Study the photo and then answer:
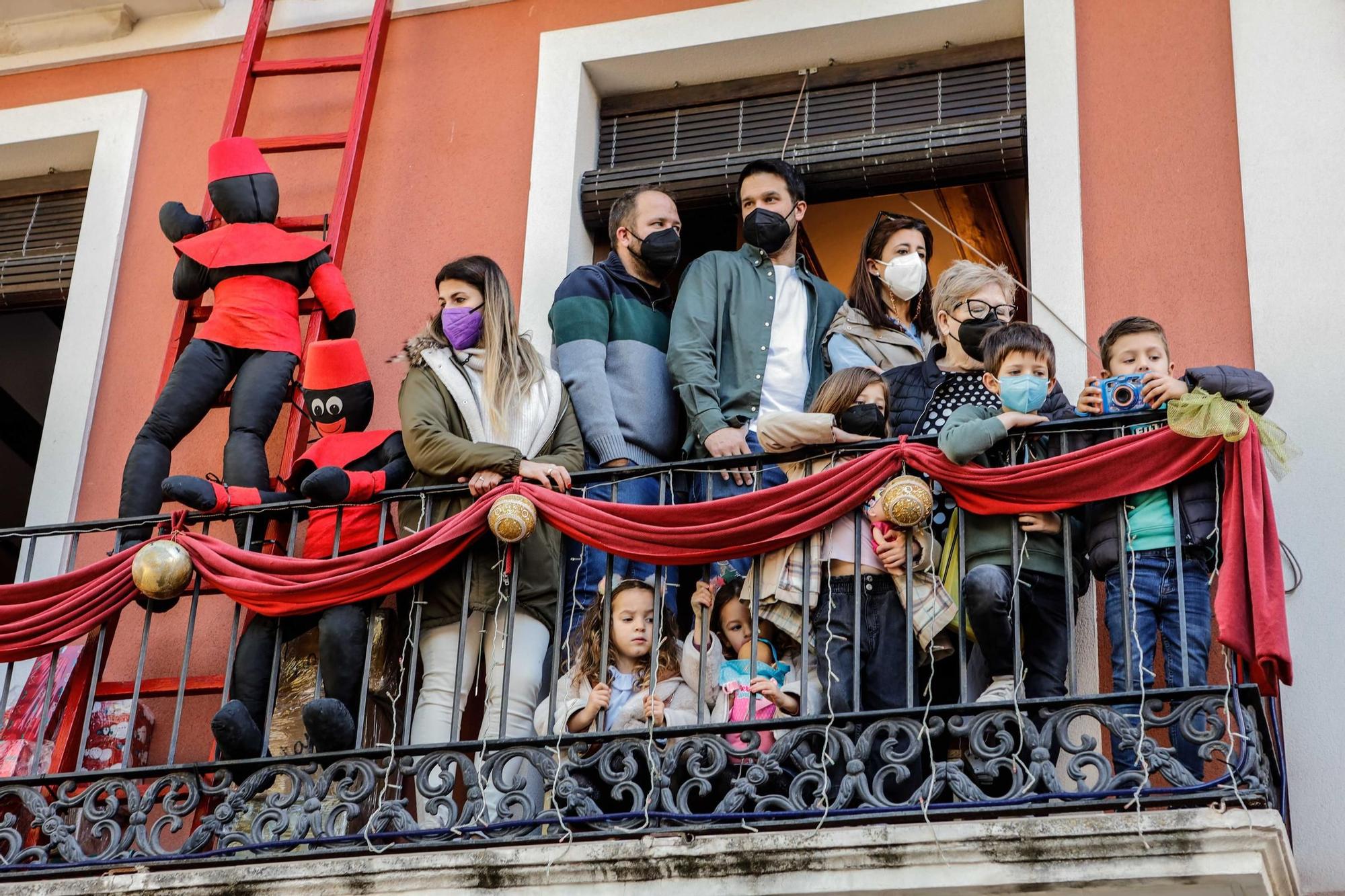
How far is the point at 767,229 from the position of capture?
7.88 m

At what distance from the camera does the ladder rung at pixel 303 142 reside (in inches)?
349

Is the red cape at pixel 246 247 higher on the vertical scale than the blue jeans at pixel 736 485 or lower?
higher

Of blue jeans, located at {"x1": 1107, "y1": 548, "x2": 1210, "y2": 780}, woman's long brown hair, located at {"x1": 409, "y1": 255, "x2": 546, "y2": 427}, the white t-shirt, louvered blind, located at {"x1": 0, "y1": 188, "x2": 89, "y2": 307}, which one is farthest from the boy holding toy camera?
louvered blind, located at {"x1": 0, "y1": 188, "x2": 89, "y2": 307}

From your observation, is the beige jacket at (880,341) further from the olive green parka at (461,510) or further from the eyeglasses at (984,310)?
the olive green parka at (461,510)

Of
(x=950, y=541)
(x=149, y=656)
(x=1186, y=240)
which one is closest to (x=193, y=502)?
(x=149, y=656)

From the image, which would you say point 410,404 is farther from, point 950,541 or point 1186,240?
point 1186,240

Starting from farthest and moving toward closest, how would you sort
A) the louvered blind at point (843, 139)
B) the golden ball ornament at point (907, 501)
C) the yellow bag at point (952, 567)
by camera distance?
the louvered blind at point (843, 139), the yellow bag at point (952, 567), the golden ball ornament at point (907, 501)

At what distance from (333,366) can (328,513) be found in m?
0.65

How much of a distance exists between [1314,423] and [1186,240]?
0.92 meters

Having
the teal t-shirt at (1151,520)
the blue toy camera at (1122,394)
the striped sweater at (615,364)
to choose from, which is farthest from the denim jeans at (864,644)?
the striped sweater at (615,364)

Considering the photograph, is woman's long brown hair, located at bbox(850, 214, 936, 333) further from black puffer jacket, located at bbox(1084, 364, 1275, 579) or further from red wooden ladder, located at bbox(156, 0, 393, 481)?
red wooden ladder, located at bbox(156, 0, 393, 481)

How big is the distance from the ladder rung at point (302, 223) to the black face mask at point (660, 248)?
1.48 metres

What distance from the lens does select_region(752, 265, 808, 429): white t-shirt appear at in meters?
7.71

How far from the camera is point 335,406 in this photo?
7879mm
